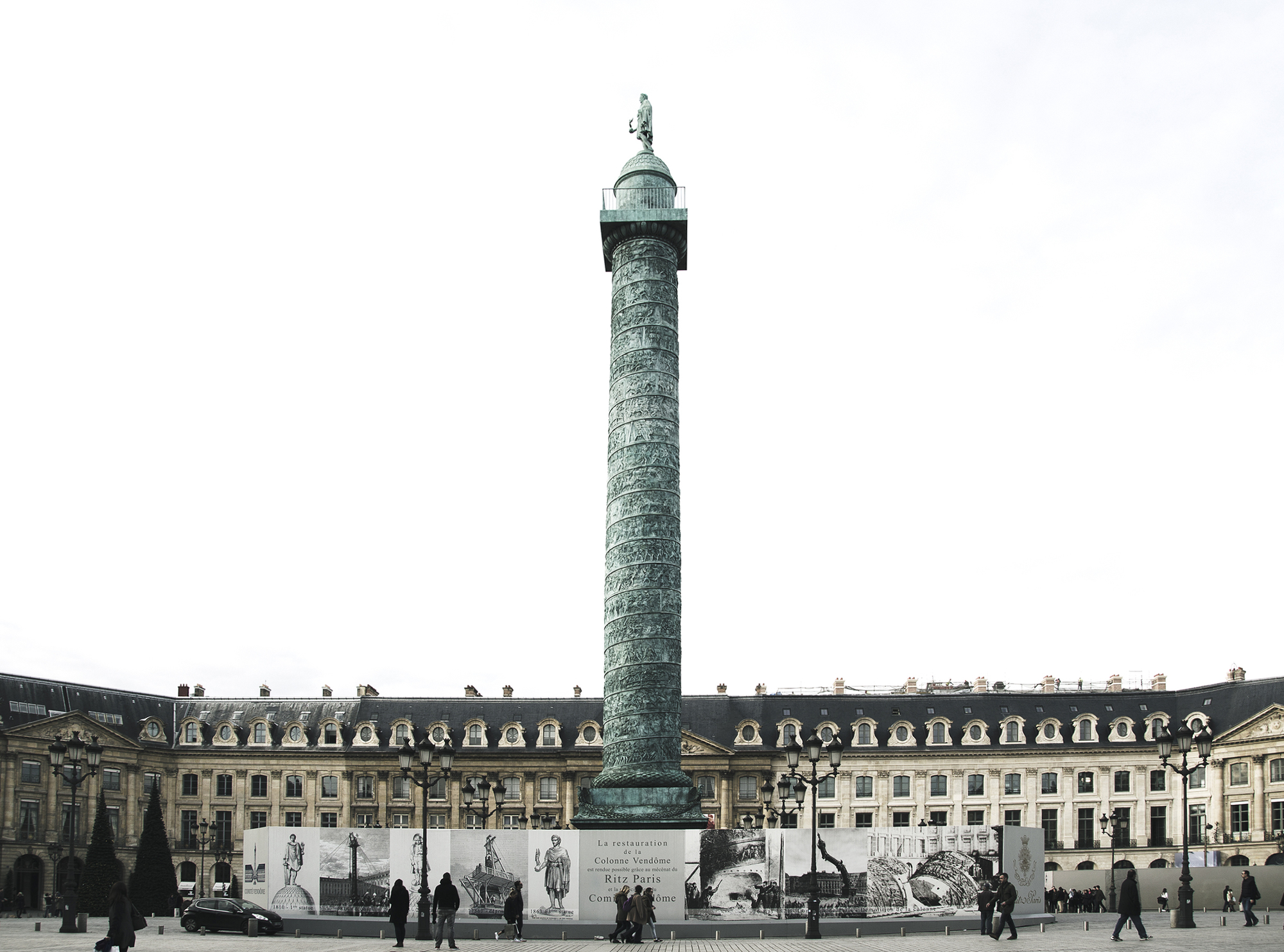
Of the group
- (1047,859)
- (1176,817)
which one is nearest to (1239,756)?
(1176,817)

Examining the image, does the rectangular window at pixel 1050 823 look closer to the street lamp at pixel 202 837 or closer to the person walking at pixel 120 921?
the street lamp at pixel 202 837

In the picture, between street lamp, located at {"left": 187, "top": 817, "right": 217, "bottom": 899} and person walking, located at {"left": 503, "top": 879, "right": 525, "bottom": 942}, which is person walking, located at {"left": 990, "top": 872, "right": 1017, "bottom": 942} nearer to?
person walking, located at {"left": 503, "top": 879, "right": 525, "bottom": 942}

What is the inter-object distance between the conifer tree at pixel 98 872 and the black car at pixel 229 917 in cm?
543

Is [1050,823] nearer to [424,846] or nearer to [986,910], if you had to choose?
[986,910]

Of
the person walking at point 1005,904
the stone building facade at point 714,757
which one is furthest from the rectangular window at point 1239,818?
the person walking at point 1005,904

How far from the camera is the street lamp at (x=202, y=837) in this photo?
51469 millimetres

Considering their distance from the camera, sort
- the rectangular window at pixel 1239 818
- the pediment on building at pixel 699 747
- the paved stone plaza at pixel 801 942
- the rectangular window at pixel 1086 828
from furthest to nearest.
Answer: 1. the pediment on building at pixel 699 747
2. the rectangular window at pixel 1086 828
3. the rectangular window at pixel 1239 818
4. the paved stone plaza at pixel 801 942

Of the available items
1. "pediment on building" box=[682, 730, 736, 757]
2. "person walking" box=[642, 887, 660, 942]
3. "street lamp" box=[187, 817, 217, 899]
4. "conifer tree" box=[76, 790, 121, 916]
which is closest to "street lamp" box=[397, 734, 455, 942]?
"person walking" box=[642, 887, 660, 942]

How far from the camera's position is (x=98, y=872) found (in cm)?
3142

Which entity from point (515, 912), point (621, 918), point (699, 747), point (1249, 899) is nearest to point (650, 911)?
point (621, 918)

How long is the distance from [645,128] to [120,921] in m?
25.7

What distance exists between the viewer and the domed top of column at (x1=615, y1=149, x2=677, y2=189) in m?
32.8

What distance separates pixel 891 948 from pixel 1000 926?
6.97 ft

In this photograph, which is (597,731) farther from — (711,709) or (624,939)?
(624,939)
